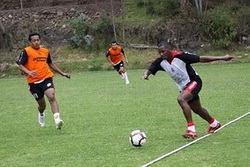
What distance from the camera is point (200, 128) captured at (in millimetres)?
10688

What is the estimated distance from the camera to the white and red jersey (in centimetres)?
953

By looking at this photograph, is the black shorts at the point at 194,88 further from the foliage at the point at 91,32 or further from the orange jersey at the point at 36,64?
the foliage at the point at 91,32

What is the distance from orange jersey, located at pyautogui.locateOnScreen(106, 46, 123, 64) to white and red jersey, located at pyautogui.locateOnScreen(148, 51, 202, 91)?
46.9ft

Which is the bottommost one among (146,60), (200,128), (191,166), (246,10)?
(146,60)

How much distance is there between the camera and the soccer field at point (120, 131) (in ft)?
26.6

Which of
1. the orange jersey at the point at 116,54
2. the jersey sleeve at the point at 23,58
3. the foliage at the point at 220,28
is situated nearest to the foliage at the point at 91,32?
the foliage at the point at 220,28

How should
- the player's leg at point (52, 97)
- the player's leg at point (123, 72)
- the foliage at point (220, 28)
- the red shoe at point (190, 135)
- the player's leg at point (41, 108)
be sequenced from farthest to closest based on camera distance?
1. the foliage at point (220, 28)
2. the player's leg at point (123, 72)
3. the player's leg at point (41, 108)
4. the player's leg at point (52, 97)
5. the red shoe at point (190, 135)

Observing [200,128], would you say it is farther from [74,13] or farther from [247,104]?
[74,13]

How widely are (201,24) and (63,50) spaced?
9.58 metres

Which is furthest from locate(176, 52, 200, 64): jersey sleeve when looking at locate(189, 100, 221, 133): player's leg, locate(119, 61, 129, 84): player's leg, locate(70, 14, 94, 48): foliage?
locate(70, 14, 94, 48): foliage

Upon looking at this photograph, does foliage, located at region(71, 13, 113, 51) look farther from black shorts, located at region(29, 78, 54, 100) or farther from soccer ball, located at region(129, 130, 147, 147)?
soccer ball, located at region(129, 130, 147, 147)

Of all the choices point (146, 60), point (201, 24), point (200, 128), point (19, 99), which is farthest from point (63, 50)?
point (200, 128)

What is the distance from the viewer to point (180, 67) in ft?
31.3

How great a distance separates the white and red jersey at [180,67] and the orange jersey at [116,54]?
1428 cm
